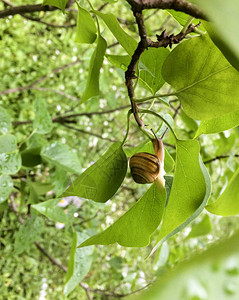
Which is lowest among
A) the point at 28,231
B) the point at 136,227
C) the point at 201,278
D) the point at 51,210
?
the point at 28,231

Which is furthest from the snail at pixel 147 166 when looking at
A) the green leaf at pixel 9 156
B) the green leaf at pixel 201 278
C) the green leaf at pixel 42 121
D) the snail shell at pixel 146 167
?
the green leaf at pixel 42 121

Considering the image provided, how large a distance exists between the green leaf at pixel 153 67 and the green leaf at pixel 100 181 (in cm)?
5

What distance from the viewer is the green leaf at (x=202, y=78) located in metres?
0.16

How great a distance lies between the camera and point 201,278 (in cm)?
5

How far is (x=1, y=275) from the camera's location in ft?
3.29

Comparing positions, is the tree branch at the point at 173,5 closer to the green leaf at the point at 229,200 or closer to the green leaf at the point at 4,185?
the green leaf at the point at 229,200

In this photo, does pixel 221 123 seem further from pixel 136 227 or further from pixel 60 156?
pixel 60 156

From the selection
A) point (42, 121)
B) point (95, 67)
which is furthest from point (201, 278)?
point (42, 121)

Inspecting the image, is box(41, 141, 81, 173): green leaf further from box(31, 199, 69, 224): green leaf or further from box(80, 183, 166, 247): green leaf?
box(80, 183, 166, 247): green leaf

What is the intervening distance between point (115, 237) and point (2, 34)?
3.68 feet

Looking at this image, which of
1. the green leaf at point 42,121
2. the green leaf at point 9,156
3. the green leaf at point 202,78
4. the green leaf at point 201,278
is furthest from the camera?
the green leaf at point 42,121

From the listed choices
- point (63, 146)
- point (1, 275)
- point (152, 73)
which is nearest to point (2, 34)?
point (1, 275)

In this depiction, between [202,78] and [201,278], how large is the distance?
128mm

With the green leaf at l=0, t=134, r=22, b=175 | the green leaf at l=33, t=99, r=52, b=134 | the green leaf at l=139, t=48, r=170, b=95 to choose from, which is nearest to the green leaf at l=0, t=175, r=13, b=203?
the green leaf at l=0, t=134, r=22, b=175
